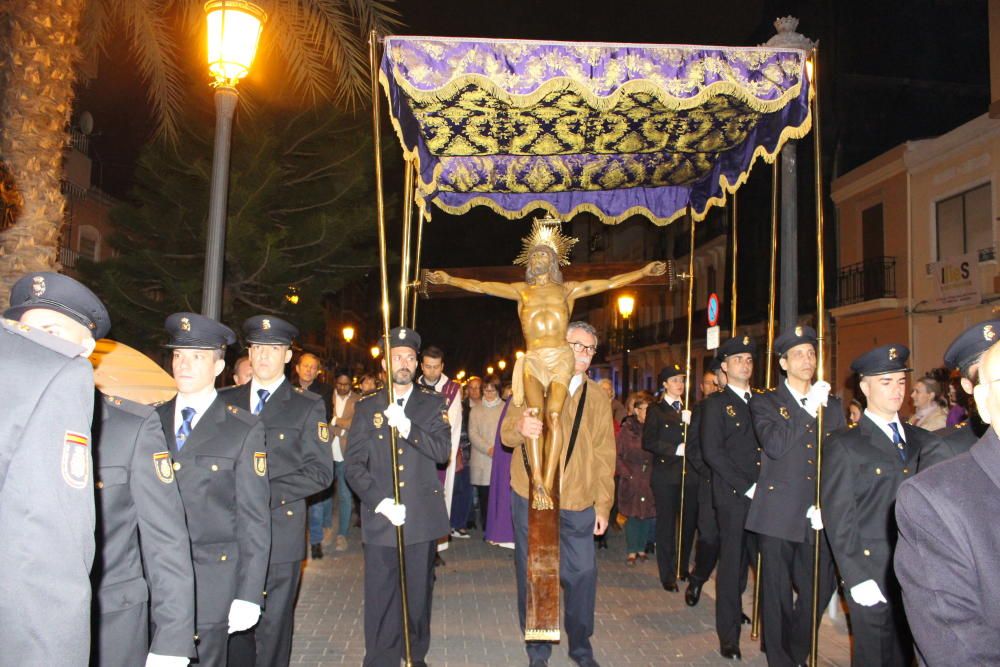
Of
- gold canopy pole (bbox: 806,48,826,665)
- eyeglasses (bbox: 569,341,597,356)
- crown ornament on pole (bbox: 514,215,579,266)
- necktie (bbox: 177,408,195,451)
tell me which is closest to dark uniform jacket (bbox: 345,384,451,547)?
eyeglasses (bbox: 569,341,597,356)

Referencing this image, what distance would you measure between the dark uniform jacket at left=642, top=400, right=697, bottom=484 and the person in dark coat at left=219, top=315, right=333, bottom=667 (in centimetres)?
455

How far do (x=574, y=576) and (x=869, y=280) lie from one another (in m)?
18.9

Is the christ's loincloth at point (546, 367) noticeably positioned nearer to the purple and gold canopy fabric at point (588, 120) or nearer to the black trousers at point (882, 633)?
the purple and gold canopy fabric at point (588, 120)

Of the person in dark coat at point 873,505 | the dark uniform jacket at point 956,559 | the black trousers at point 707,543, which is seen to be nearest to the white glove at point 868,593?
the person in dark coat at point 873,505

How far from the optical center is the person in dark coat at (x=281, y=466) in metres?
4.63

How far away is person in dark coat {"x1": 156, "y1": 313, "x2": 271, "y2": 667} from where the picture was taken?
12.5 feet

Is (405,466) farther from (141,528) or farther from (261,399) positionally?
(141,528)

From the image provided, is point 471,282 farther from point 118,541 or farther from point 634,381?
point 634,381

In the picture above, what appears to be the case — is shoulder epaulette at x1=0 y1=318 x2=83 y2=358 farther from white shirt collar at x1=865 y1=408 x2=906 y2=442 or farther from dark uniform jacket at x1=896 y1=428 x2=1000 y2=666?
white shirt collar at x1=865 y1=408 x2=906 y2=442

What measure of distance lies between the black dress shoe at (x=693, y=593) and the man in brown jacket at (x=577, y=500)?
80.6 inches

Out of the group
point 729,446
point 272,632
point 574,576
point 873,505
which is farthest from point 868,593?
point 272,632

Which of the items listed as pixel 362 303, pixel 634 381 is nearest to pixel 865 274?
pixel 634 381

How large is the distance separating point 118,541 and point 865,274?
22.2 meters

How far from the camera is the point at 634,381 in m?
46.4
